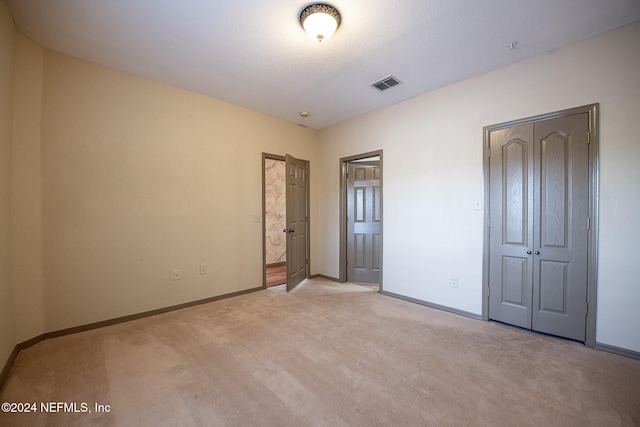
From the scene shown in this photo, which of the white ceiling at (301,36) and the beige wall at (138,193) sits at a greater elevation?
the white ceiling at (301,36)

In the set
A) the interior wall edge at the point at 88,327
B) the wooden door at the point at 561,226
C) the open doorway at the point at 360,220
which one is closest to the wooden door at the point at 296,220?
the open doorway at the point at 360,220

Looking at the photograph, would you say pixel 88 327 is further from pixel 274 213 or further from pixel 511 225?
pixel 511 225

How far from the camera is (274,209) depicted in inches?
256

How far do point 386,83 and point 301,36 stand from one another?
1295 mm

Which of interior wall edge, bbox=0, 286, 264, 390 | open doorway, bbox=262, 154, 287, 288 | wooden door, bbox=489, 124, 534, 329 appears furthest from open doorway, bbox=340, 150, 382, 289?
open doorway, bbox=262, 154, 287, 288

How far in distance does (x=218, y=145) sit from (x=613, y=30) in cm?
424

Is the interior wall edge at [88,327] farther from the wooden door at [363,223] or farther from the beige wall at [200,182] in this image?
the wooden door at [363,223]

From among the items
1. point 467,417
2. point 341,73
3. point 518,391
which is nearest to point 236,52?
point 341,73

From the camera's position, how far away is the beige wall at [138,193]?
8.39 feet

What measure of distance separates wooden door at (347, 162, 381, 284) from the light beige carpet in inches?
63.1

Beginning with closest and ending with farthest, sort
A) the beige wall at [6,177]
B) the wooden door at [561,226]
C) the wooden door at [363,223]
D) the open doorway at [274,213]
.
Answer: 1. the beige wall at [6,177]
2. the wooden door at [561,226]
3. the wooden door at [363,223]
4. the open doorway at [274,213]

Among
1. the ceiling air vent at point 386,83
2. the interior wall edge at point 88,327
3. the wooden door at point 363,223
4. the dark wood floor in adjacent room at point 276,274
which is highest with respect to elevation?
the ceiling air vent at point 386,83

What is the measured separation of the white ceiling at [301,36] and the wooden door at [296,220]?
1.43 m

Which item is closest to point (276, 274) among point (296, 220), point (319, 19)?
point (296, 220)
